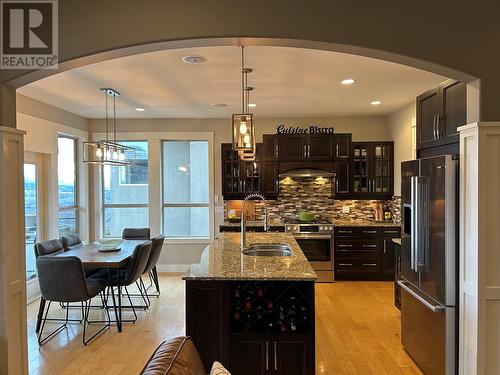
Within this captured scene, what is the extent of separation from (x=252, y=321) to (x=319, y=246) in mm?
3359

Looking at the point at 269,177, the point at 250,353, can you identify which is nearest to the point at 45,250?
the point at 250,353

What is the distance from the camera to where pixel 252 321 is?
2668mm

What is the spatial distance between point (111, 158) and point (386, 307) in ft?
13.3

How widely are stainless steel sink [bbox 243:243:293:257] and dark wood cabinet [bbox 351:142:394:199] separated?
279 centimetres

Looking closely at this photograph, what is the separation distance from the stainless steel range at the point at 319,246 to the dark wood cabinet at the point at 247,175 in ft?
3.00

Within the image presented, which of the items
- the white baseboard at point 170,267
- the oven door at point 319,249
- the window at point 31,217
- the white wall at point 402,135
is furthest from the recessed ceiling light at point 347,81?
the window at point 31,217

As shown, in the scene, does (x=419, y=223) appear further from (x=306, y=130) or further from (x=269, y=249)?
(x=306, y=130)

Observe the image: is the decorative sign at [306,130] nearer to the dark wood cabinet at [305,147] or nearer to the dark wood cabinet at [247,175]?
the dark wood cabinet at [305,147]

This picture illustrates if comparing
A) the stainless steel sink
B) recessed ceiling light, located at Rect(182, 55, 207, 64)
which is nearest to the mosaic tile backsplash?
the stainless steel sink

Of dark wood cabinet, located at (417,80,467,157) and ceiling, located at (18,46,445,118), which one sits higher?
ceiling, located at (18,46,445,118)

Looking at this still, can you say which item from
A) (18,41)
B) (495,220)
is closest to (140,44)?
(18,41)

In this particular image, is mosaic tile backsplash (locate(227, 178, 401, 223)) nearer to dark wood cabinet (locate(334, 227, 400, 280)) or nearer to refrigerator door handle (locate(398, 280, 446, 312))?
dark wood cabinet (locate(334, 227, 400, 280))

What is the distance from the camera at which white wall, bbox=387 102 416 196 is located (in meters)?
5.33

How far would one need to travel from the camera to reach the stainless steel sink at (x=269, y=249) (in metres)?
3.72
